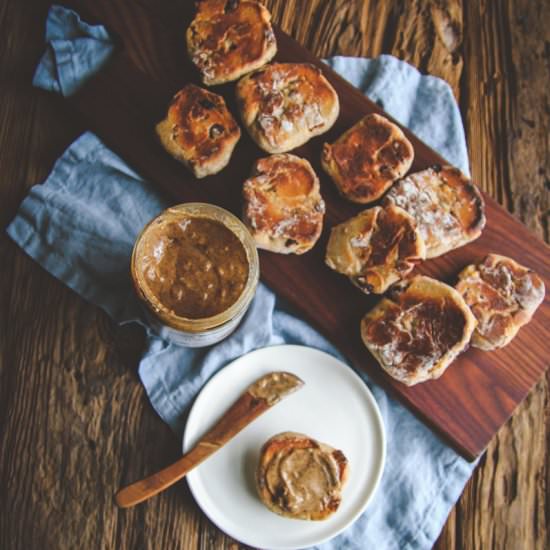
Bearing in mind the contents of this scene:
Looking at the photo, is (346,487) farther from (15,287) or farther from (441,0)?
(441,0)

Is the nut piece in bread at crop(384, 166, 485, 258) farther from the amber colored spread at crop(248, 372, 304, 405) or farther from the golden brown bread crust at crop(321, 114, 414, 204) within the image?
the amber colored spread at crop(248, 372, 304, 405)

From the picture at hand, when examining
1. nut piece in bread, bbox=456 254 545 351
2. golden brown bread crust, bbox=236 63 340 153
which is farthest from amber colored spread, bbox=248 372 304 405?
golden brown bread crust, bbox=236 63 340 153

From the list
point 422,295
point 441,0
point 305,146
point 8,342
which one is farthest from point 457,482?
point 441,0

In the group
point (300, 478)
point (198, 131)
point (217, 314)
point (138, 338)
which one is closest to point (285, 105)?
point (198, 131)

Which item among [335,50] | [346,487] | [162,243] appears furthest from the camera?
[335,50]

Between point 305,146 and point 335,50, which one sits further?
point 335,50

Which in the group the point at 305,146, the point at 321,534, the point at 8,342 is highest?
the point at 305,146

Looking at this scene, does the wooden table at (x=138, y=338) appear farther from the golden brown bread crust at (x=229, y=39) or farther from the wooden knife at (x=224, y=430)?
the golden brown bread crust at (x=229, y=39)

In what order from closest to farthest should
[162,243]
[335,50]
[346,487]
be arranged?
[162,243] < [346,487] < [335,50]
